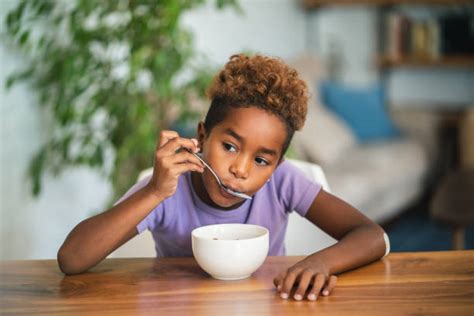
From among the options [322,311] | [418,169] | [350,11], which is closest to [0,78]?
[322,311]

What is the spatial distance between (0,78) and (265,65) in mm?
1389

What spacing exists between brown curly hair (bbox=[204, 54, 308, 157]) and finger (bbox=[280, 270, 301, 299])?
0.96 ft

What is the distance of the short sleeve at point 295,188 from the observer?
4.10ft

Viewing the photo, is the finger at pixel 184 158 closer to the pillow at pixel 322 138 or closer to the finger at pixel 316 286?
the finger at pixel 316 286

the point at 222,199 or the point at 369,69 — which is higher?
the point at 222,199

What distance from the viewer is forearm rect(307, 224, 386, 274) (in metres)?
0.99

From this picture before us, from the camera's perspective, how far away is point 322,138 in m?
3.36

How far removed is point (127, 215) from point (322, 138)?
2403mm

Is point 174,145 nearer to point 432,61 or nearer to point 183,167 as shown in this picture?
point 183,167

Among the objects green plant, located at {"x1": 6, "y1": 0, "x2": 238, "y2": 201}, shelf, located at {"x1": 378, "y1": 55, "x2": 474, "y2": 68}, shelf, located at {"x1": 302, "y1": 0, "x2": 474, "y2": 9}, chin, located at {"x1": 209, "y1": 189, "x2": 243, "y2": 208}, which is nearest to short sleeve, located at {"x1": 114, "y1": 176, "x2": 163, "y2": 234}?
chin, located at {"x1": 209, "y1": 189, "x2": 243, "y2": 208}

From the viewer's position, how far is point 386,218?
11.3 feet

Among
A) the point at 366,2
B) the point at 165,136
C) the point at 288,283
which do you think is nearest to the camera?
the point at 288,283

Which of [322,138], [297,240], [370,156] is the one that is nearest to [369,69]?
[370,156]

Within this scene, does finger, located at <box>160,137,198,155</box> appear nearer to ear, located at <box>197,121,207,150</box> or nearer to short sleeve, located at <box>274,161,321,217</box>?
ear, located at <box>197,121,207,150</box>
